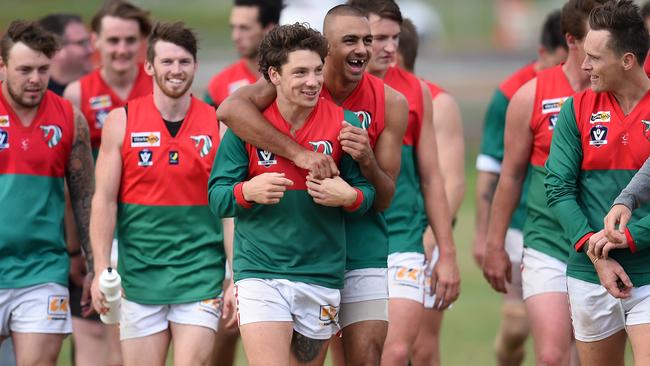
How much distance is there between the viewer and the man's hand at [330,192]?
6930mm

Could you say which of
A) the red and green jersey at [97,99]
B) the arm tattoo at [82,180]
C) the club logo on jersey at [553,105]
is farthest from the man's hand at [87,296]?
the club logo on jersey at [553,105]

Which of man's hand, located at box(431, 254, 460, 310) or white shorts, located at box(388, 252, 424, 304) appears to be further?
white shorts, located at box(388, 252, 424, 304)

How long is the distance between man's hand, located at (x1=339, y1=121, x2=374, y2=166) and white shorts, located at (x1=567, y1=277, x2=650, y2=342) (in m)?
1.52

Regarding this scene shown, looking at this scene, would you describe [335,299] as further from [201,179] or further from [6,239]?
[6,239]

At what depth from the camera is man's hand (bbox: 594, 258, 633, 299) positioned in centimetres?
699

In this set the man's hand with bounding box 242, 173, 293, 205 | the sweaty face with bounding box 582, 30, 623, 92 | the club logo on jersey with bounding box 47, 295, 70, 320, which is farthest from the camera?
the club logo on jersey with bounding box 47, 295, 70, 320

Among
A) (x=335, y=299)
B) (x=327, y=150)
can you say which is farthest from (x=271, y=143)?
(x=335, y=299)

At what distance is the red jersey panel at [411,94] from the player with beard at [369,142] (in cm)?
93

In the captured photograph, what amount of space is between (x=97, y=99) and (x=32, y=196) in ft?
5.35

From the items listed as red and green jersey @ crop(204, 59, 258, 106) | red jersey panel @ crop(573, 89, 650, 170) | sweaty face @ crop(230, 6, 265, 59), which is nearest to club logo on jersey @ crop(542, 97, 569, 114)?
red jersey panel @ crop(573, 89, 650, 170)

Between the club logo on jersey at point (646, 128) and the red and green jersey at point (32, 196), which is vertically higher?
the club logo on jersey at point (646, 128)

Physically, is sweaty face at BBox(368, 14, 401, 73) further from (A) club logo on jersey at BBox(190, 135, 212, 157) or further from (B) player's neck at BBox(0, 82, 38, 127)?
(B) player's neck at BBox(0, 82, 38, 127)

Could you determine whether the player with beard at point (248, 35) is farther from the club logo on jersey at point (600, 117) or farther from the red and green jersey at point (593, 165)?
the club logo on jersey at point (600, 117)

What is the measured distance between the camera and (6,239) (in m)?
8.16
